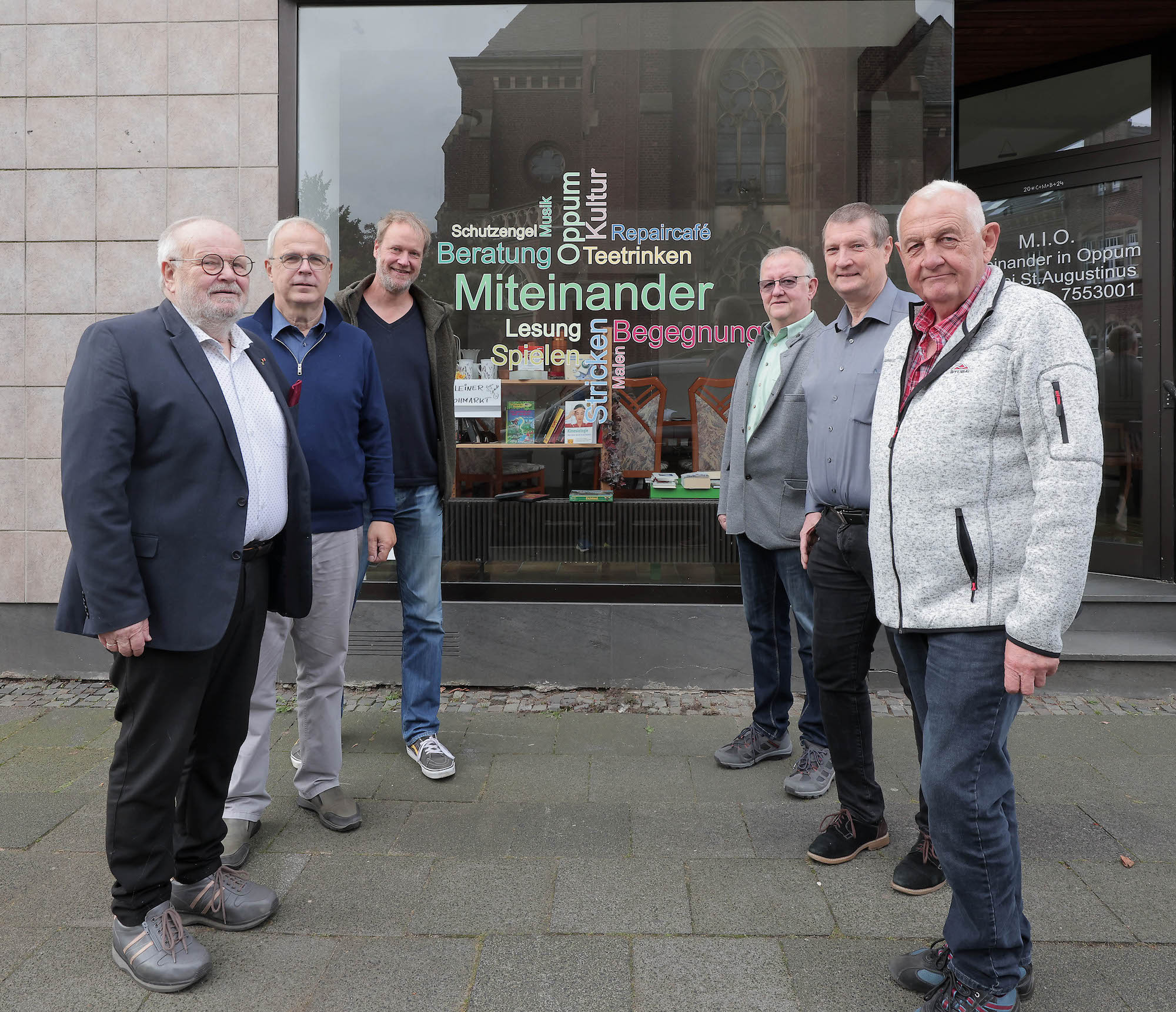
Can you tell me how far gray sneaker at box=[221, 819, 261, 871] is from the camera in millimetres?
3338

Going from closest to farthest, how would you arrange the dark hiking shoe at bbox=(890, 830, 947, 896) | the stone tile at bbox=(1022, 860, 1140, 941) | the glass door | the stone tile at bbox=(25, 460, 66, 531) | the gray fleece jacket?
1. the gray fleece jacket
2. the stone tile at bbox=(1022, 860, 1140, 941)
3. the dark hiking shoe at bbox=(890, 830, 947, 896)
4. the stone tile at bbox=(25, 460, 66, 531)
5. the glass door

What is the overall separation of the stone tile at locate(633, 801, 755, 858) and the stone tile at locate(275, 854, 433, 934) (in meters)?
0.78

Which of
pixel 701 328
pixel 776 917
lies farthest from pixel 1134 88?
pixel 776 917

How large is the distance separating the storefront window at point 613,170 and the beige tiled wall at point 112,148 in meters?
0.32

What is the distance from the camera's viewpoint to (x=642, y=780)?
4191 millimetres

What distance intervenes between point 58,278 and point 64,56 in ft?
4.05

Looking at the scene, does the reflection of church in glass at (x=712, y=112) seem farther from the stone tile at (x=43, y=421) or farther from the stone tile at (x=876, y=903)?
the stone tile at (x=876, y=903)

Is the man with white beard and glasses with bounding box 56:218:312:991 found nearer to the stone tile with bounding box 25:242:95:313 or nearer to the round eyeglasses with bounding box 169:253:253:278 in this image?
the round eyeglasses with bounding box 169:253:253:278

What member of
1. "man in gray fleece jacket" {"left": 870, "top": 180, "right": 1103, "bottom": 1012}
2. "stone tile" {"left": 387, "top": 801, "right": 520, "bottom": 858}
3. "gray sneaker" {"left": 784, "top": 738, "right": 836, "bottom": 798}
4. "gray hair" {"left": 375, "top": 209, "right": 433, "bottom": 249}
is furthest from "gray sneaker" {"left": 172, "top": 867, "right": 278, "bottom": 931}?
"gray hair" {"left": 375, "top": 209, "right": 433, "bottom": 249}

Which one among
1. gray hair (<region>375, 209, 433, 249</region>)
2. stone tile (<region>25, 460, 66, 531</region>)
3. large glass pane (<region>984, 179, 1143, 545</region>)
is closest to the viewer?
gray hair (<region>375, 209, 433, 249</region>)

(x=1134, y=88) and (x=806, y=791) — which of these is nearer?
(x=806, y=791)

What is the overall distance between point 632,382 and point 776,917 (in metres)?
3.56

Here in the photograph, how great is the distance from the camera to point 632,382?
19.6ft

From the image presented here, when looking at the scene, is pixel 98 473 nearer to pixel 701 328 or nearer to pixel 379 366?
pixel 379 366
